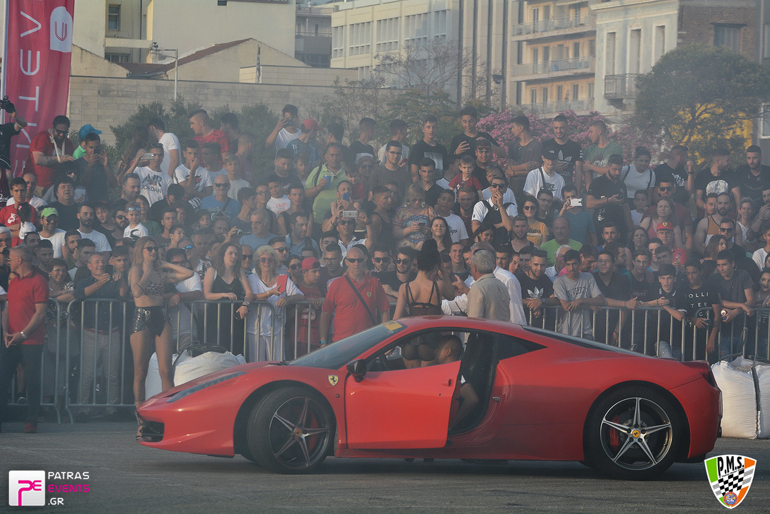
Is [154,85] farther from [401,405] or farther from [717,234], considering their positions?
[401,405]

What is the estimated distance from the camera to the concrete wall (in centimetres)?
7994

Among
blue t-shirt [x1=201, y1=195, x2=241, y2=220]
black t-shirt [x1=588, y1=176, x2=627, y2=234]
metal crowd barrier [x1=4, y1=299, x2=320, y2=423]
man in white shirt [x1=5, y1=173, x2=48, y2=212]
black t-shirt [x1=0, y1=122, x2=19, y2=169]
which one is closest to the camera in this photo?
metal crowd barrier [x1=4, y1=299, x2=320, y2=423]

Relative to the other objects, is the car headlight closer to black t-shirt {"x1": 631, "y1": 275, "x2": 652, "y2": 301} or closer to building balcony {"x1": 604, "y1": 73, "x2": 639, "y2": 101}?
black t-shirt {"x1": 631, "y1": 275, "x2": 652, "y2": 301}

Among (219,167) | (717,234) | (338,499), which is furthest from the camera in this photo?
(219,167)

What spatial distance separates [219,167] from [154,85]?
219 ft

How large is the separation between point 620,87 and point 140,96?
3169 cm

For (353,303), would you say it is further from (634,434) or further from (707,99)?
(707,99)

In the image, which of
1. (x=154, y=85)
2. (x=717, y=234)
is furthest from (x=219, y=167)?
(x=154, y=85)

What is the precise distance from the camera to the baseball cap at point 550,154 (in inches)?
623

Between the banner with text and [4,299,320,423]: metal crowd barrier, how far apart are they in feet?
11.5

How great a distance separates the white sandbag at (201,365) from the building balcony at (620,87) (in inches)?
2662

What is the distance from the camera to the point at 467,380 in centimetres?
891

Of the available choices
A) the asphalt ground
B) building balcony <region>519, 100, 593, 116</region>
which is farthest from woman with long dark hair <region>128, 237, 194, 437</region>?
building balcony <region>519, 100, 593, 116</region>

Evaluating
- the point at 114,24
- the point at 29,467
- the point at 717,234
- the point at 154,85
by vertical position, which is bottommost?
the point at 29,467
